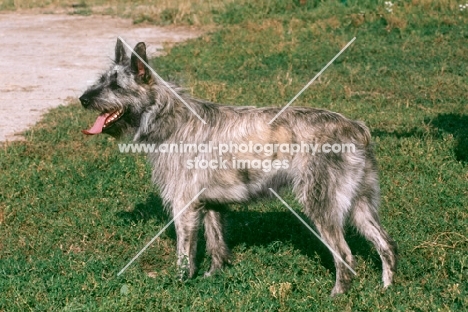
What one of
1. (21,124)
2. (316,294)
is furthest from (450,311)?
(21,124)

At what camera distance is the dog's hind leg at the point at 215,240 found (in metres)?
6.25

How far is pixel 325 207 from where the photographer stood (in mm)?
5562

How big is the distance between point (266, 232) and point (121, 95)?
7.37 ft

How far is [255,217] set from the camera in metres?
7.39

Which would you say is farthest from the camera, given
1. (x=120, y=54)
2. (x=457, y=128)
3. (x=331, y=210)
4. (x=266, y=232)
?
(x=457, y=128)

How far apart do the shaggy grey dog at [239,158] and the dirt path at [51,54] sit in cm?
422

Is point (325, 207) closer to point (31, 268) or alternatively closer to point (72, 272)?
point (72, 272)

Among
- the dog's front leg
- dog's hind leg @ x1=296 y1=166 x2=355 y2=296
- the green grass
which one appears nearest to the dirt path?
the green grass

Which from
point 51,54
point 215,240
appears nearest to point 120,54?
point 215,240

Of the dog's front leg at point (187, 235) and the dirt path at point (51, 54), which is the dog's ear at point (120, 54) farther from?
the dirt path at point (51, 54)

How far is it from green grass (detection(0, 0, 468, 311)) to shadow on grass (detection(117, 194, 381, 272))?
0.02 meters

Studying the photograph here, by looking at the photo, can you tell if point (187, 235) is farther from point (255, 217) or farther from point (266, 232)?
point (255, 217)

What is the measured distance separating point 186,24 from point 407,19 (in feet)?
22.0

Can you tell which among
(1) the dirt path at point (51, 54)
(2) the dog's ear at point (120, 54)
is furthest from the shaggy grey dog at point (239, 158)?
(1) the dirt path at point (51, 54)
